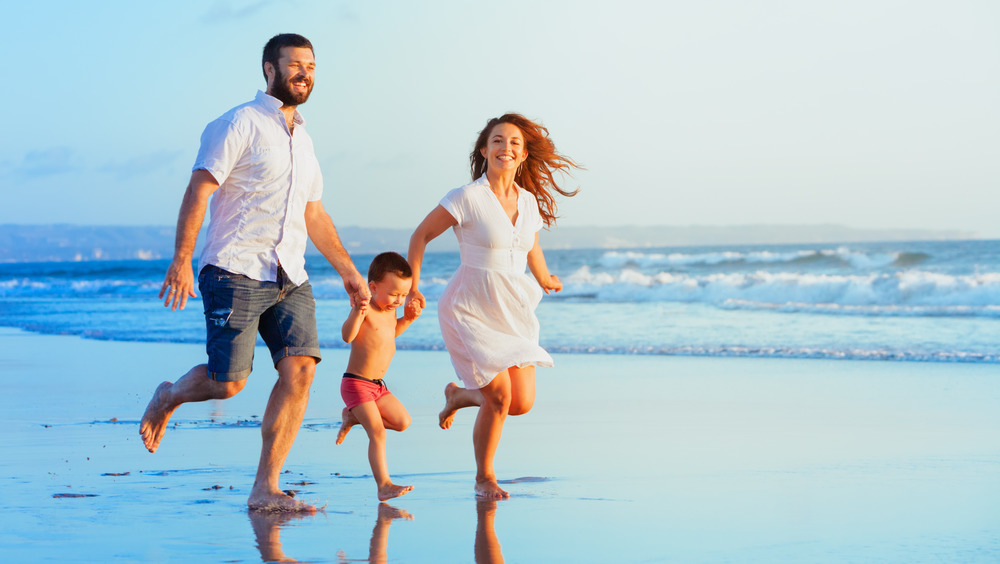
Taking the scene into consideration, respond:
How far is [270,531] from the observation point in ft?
13.0

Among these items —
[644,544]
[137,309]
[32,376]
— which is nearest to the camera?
[644,544]

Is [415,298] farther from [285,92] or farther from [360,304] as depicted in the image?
[285,92]

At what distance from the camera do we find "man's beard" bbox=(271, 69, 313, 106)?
4387 millimetres

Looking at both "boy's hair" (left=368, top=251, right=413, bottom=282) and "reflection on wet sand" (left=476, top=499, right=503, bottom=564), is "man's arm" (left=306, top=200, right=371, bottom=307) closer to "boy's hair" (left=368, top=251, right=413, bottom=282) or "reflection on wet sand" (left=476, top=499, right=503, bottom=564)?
"boy's hair" (left=368, top=251, right=413, bottom=282)

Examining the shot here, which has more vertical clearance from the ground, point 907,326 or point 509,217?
point 509,217

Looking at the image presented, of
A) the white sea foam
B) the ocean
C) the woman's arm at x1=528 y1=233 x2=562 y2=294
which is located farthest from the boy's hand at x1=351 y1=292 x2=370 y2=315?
the white sea foam

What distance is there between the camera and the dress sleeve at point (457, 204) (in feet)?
16.7

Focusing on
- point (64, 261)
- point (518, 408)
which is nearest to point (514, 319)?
point (518, 408)

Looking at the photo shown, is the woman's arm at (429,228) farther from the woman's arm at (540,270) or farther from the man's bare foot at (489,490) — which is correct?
the man's bare foot at (489,490)

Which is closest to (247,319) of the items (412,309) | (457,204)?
(412,309)

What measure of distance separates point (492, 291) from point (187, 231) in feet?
5.24

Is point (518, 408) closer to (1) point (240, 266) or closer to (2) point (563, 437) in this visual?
(2) point (563, 437)

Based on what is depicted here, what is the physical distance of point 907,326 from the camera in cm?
1469

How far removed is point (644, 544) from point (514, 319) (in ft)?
5.35
